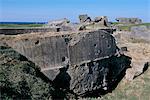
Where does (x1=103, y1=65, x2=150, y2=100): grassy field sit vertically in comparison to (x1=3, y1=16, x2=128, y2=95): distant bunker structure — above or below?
below

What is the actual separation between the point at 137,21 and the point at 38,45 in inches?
1501

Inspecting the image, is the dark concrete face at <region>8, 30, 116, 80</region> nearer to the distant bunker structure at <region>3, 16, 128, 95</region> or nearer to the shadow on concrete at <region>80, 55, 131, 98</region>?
the distant bunker structure at <region>3, 16, 128, 95</region>

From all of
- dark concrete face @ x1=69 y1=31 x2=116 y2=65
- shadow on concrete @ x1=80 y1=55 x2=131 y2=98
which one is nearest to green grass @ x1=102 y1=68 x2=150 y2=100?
shadow on concrete @ x1=80 y1=55 x2=131 y2=98

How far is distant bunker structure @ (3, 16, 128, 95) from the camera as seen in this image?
60.6 ft

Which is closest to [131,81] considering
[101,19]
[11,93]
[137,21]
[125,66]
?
[125,66]

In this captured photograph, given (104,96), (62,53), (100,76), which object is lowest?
(104,96)

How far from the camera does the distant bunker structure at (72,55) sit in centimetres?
1848

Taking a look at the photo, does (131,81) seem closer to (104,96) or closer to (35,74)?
(104,96)

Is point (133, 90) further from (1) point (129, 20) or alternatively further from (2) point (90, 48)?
(1) point (129, 20)

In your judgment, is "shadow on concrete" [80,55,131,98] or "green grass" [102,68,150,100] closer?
"green grass" [102,68,150,100]

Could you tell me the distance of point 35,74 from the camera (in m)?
17.8

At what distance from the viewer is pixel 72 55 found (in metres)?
19.3

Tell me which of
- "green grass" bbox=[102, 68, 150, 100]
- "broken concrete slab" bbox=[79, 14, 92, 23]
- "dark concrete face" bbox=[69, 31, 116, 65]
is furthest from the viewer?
"broken concrete slab" bbox=[79, 14, 92, 23]

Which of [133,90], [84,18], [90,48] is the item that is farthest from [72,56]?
[84,18]
